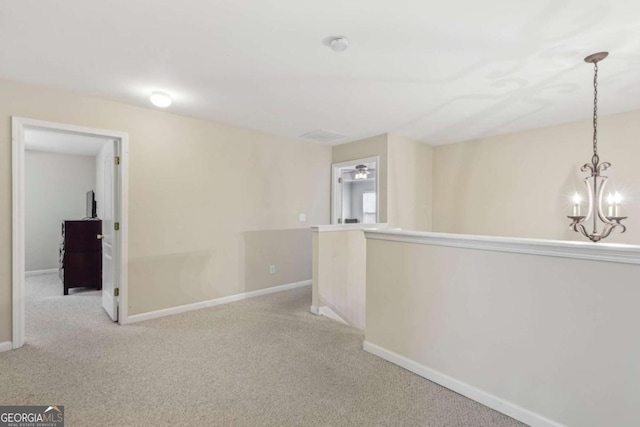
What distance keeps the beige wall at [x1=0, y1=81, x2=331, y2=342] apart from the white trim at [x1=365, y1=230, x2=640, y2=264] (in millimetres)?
2572

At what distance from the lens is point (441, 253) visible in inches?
88.4

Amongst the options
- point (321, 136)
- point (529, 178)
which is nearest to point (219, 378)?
point (321, 136)

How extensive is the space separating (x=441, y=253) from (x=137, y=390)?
237 cm

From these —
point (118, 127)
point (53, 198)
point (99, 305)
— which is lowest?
point (99, 305)

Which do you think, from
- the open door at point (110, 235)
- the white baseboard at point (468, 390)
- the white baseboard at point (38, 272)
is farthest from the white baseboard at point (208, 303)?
the white baseboard at point (38, 272)

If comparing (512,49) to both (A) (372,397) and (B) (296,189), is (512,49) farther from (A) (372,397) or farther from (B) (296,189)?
(B) (296,189)

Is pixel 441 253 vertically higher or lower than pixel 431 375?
higher

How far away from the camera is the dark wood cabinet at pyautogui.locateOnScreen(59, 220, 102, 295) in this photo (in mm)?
4637

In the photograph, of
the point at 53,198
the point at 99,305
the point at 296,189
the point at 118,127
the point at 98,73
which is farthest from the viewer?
the point at 53,198

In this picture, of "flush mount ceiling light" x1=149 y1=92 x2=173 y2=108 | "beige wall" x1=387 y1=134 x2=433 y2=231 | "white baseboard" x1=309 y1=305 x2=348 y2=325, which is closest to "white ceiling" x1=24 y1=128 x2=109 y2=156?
"flush mount ceiling light" x1=149 y1=92 x2=173 y2=108

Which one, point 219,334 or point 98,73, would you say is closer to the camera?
point 98,73

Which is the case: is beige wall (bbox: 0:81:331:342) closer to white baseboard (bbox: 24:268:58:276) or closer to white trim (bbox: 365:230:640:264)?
white trim (bbox: 365:230:640:264)

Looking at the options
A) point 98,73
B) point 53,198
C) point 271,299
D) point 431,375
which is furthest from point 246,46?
point 53,198

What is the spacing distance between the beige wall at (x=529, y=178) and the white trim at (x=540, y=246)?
9.42 feet
